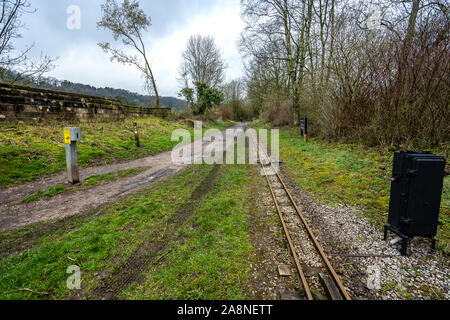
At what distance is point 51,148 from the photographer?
25.7ft

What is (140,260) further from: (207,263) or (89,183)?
(89,183)

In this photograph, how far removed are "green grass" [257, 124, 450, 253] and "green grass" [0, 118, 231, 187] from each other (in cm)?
788

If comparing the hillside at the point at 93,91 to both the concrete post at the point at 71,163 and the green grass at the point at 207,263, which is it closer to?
the concrete post at the point at 71,163

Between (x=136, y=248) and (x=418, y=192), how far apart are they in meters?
4.54

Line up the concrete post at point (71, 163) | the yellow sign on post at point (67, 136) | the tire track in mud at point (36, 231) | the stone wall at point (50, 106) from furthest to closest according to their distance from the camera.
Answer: the stone wall at point (50, 106), the concrete post at point (71, 163), the yellow sign on post at point (67, 136), the tire track in mud at point (36, 231)

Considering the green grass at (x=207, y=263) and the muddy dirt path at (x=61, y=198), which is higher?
the muddy dirt path at (x=61, y=198)

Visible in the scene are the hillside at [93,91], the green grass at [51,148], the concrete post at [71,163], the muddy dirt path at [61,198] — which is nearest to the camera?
the muddy dirt path at [61,198]

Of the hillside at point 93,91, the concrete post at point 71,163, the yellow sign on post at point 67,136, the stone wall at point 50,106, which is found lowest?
the concrete post at point 71,163

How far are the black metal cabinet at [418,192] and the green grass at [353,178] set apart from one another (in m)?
0.65

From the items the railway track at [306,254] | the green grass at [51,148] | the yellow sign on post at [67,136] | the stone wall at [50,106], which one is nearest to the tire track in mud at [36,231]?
the yellow sign on post at [67,136]

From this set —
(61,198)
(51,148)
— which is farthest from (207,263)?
(51,148)

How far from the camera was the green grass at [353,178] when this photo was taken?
4512mm

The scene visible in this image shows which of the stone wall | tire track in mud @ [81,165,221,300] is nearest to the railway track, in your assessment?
tire track in mud @ [81,165,221,300]
